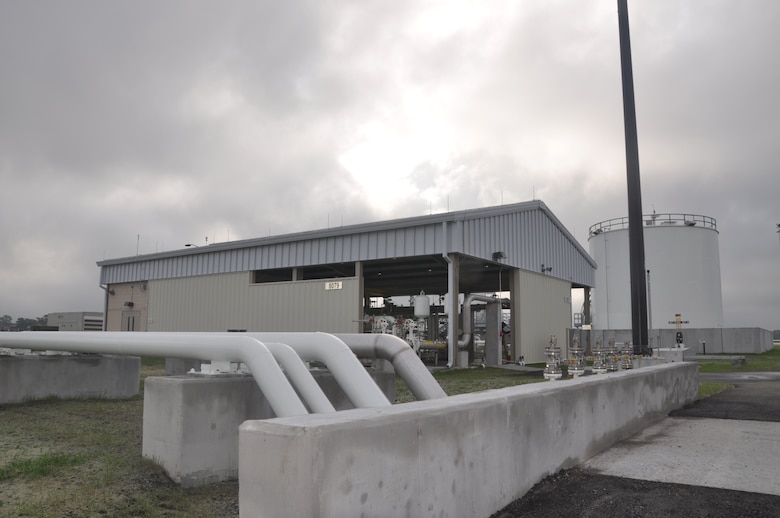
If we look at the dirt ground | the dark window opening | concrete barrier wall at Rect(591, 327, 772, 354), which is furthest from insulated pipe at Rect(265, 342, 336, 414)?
concrete barrier wall at Rect(591, 327, 772, 354)

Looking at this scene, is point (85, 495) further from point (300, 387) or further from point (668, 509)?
point (668, 509)

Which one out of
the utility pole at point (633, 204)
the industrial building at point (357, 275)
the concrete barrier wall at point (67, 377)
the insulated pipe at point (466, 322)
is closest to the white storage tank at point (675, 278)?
the industrial building at point (357, 275)

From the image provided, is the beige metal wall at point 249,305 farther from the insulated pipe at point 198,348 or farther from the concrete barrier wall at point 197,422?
the concrete barrier wall at point 197,422

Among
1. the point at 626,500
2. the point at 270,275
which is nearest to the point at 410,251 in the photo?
the point at 270,275

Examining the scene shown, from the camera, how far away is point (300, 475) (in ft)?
9.59

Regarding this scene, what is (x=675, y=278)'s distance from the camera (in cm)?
4003

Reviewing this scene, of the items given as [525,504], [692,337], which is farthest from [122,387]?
[692,337]

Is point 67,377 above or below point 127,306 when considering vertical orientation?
below

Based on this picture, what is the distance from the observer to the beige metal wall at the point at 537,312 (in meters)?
24.5

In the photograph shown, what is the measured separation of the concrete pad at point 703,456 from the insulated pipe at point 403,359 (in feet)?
6.20

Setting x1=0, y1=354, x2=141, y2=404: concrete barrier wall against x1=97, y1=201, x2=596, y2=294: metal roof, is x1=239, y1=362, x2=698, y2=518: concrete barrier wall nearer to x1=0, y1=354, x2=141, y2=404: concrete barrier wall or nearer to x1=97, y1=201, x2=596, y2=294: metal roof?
x1=0, y1=354, x2=141, y2=404: concrete barrier wall

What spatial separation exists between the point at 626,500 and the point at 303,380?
2961 mm

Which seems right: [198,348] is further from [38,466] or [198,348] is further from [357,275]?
[357,275]

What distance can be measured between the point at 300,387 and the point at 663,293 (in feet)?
131
